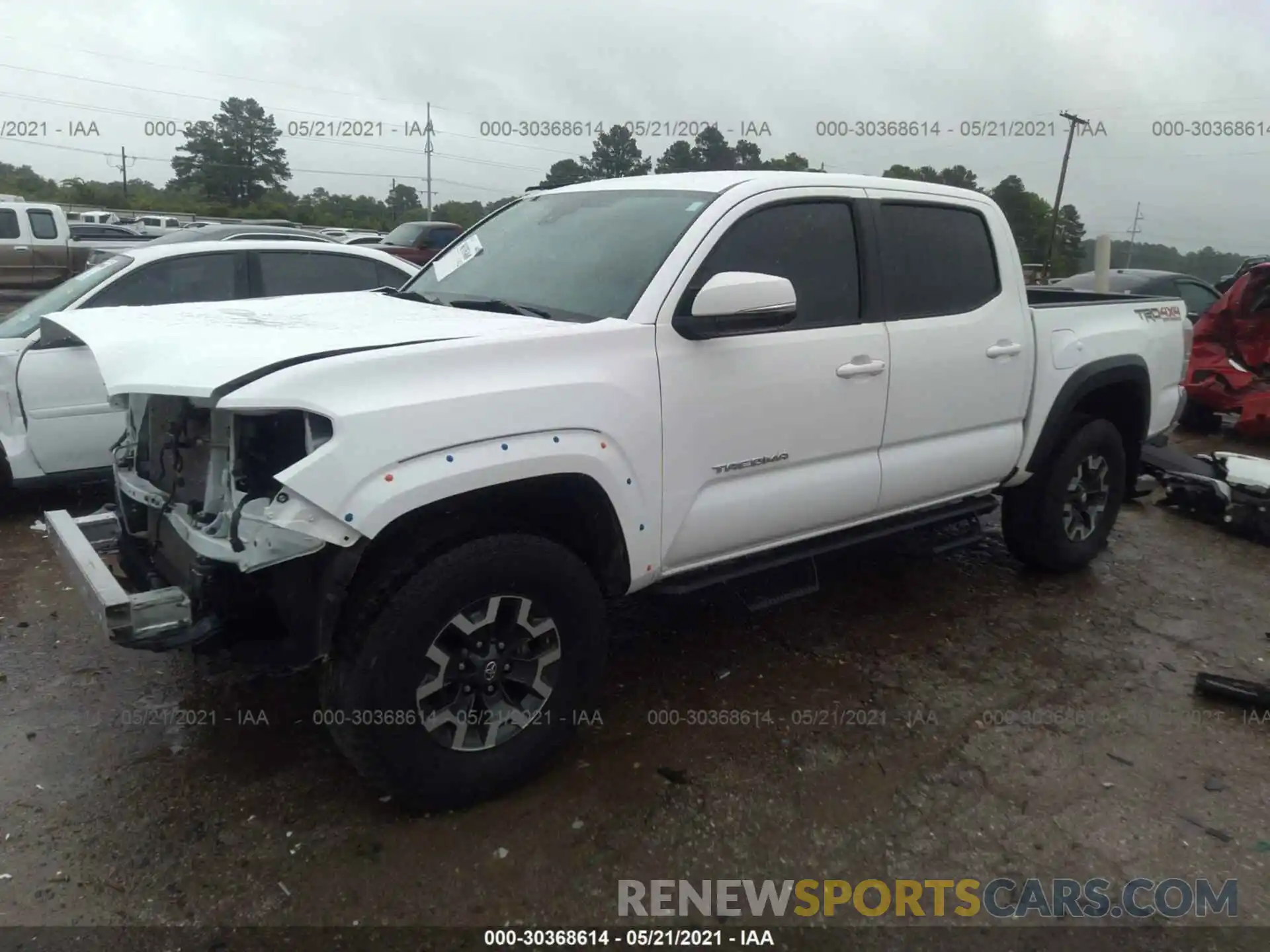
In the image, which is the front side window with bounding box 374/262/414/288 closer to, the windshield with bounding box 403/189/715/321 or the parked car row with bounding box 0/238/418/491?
the parked car row with bounding box 0/238/418/491

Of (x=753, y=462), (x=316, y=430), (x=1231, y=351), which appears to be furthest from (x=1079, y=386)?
(x=1231, y=351)

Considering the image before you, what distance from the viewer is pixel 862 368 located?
3.66m

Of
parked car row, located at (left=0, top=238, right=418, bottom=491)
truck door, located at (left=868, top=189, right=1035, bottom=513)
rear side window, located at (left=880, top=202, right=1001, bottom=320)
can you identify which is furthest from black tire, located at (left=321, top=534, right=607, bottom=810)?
parked car row, located at (left=0, top=238, right=418, bottom=491)

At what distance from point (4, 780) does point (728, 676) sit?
8.63 ft

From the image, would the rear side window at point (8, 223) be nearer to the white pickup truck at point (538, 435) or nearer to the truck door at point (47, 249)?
the truck door at point (47, 249)

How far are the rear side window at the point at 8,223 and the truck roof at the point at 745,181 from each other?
14396mm

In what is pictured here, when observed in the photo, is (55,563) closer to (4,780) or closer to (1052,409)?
(4,780)

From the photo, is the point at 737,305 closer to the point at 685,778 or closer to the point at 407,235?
the point at 685,778

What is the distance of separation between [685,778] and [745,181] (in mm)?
2213

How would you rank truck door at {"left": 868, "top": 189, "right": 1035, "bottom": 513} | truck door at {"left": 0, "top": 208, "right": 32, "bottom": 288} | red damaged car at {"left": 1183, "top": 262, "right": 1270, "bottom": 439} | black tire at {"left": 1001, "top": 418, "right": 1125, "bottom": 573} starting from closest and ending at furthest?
truck door at {"left": 868, "top": 189, "right": 1035, "bottom": 513}
black tire at {"left": 1001, "top": 418, "right": 1125, "bottom": 573}
red damaged car at {"left": 1183, "top": 262, "right": 1270, "bottom": 439}
truck door at {"left": 0, "top": 208, "right": 32, "bottom": 288}

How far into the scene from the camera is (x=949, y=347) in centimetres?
404

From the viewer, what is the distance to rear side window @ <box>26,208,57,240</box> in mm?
14977

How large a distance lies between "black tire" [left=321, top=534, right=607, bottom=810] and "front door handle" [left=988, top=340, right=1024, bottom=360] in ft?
7.53

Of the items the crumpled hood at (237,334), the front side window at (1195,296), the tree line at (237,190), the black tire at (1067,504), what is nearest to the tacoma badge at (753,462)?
the crumpled hood at (237,334)
